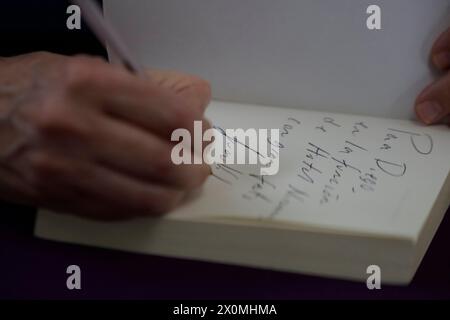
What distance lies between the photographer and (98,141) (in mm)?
424

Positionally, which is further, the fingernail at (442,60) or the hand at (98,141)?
the fingernail at (442,60)

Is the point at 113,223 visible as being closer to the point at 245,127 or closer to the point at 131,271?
the point at 131,271

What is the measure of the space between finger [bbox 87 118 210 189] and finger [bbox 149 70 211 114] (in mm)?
83

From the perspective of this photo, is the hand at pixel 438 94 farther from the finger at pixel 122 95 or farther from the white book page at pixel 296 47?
the finger at pixel 122 95

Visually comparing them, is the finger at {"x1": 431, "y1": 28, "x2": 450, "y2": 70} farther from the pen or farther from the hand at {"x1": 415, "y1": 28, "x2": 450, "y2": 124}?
the pen

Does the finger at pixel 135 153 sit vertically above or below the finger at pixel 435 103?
below

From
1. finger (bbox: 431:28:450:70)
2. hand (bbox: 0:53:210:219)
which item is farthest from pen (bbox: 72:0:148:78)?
finger (bbox: 431:28:450:70)

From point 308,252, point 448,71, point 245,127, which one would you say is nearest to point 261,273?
point 308,252

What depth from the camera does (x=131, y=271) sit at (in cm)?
48

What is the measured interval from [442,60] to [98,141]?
0.33 meters

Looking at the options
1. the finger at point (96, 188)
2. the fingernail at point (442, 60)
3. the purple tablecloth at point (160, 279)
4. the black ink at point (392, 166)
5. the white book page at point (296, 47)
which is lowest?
the purple tablecloth at point (160, 279)

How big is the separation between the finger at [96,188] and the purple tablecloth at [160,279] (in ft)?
0.18

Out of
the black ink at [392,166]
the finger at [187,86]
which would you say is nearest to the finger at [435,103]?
the black ink at [392,166]

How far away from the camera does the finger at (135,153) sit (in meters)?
0.42
